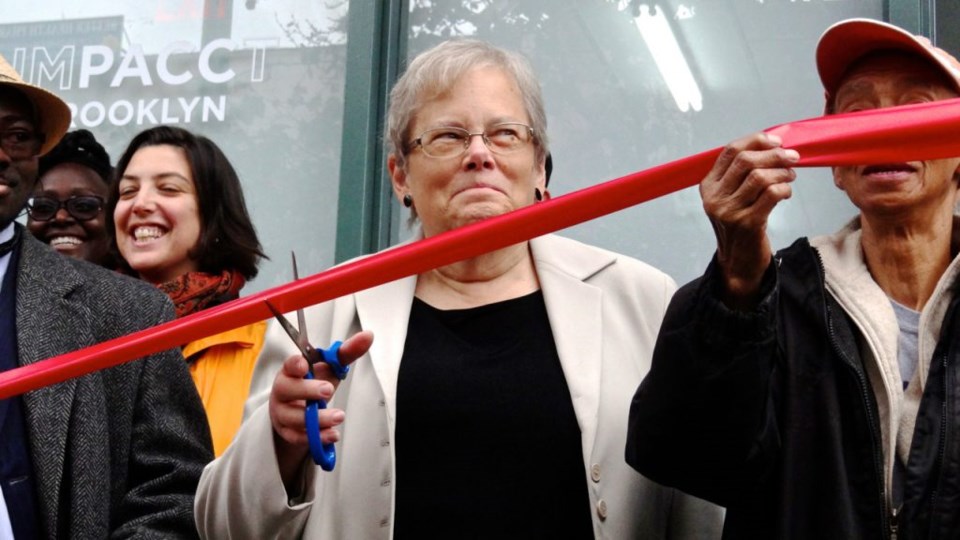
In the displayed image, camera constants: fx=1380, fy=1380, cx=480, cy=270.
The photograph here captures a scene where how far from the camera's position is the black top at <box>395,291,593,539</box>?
2.89 meters

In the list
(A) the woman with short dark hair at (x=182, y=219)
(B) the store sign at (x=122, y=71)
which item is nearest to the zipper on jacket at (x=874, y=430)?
(A) the woman with short dark hair at (x=182, y=219)

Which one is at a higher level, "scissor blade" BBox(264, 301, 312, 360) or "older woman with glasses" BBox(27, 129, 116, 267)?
"older woman with glasses" BBox(27, 129, 116, 267)

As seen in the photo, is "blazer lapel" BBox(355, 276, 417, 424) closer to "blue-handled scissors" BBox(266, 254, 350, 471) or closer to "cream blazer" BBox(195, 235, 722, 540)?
"cream blazer" BBox(195, 235, 722, 540)

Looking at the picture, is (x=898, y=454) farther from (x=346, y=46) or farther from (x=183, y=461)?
(x=346, y=46)

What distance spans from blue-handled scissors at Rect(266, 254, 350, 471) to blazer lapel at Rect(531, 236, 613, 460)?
578 millimetres

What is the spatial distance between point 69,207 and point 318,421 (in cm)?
240

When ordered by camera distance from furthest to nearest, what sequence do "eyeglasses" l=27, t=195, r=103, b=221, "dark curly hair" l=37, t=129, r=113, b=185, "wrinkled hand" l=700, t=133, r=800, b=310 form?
"dark curly hair" l=37, t=129, r=113, b=185 → "eyeglasses" l=27, t=195, r=103, b=221 → "wrinkled hand" l=700, t=133, r=800, b=310

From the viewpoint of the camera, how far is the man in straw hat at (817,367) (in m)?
2.49

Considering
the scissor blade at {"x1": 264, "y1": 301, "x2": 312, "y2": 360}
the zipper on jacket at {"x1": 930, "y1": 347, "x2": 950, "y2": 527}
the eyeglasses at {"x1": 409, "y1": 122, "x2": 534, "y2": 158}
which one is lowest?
the zipper on jacket at {"x1": 930, "y1": 347, "x2": 950, "y2": 527}

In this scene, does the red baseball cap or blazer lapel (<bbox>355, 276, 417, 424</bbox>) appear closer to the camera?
the red baseball cap

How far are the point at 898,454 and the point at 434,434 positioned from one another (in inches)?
37.8

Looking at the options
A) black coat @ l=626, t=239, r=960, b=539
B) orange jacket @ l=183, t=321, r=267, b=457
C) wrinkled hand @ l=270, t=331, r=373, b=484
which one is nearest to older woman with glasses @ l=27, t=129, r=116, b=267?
orange jacket @ l=183, t=321, r=267, b=457

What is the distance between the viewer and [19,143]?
3.43m

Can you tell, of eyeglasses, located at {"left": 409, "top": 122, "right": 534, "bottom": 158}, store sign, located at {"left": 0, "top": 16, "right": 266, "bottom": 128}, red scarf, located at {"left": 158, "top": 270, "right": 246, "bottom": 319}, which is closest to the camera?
eyeglasses, located at {"left": 409, "top": 122, "right": 534, "bottom": 158}
